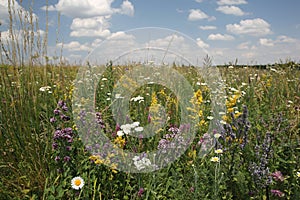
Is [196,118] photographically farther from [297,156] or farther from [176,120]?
[297,156]

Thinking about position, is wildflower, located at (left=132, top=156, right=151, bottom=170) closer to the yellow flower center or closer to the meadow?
the meadow

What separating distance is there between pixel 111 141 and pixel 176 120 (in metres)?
0.99

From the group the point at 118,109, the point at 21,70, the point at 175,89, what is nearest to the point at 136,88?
the point at 175,89

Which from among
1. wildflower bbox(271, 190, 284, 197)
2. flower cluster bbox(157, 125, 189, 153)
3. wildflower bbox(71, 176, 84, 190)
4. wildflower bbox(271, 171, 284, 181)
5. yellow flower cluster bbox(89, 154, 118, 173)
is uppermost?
flower cluster bbox(157, 125, 189, 153)

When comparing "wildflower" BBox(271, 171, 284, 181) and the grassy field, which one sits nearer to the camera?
the grassy field

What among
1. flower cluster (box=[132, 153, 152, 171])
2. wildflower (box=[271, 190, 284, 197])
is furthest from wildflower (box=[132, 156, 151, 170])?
wildflower (box=[271, 190, 284, 197])

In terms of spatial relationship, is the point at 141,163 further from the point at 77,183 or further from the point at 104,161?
the point at 77,183

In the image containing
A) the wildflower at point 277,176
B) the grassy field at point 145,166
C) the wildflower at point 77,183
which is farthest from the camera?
the wildflower at point 277,176

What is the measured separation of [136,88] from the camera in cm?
378

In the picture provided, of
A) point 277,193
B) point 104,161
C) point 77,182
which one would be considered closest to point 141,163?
point 104,161

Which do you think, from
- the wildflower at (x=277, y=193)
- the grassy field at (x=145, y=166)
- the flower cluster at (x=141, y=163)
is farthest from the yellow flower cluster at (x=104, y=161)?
the wildflower at (x=277, y=193)

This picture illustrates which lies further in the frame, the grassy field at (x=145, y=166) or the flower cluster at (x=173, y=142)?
the flower cluster at (x=173, y=142)

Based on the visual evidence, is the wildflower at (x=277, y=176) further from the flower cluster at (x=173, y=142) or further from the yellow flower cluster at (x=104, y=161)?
the yellow flower cluster at (x=104, y=161)

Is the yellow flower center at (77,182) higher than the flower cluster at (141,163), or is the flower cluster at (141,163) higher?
the flower cluster at (141,163)
